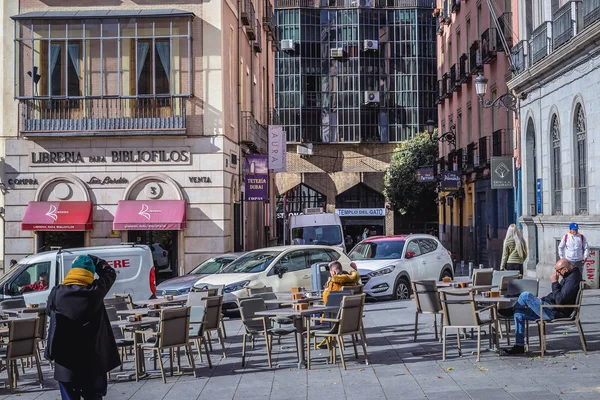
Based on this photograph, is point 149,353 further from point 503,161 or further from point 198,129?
point 503,161

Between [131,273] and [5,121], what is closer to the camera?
[131,273]

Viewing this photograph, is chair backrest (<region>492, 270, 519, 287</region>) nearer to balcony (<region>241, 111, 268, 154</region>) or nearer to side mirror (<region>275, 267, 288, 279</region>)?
side mirror (<region>275, 267, 288, 279</region>)

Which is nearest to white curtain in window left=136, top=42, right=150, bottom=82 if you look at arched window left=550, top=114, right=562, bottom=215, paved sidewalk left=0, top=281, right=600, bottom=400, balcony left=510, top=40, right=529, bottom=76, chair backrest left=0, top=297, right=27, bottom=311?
balcony left=510, top=40, right=529, bottom=76

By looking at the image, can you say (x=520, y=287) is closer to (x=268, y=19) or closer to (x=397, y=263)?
(x=397, y=263)

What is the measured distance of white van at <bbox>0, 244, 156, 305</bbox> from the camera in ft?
59.5

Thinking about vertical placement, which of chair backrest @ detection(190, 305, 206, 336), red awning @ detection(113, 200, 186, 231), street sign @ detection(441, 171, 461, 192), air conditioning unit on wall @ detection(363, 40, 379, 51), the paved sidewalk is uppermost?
air conditioning unit on wall @ detection(363, 40, 379, 51)

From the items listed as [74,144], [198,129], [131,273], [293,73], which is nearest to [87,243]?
[74,144]

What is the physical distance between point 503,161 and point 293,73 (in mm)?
44311

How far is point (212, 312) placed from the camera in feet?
45.1

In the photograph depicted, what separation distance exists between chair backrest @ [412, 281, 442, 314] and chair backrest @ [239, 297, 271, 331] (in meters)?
2.57

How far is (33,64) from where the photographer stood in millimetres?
Result: 28375

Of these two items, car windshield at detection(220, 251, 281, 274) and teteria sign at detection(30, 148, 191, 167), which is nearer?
car windshield at detection(220, 251, 281, 274)

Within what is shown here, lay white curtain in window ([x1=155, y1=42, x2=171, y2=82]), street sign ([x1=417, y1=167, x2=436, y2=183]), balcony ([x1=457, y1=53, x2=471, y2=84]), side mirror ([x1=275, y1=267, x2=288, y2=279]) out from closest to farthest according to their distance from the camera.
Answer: side mirror ([x1=275, y1=267, x2=288, y2=279]), white curtain in window ([x1=155, y1=42, x2=171, y2=82]), balcony ([x1=457, y1=53, x2=471, y2=84]), street sign ([x1=417, y1=167, x2=436, y2=183])

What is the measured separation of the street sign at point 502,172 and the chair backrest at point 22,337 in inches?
858
